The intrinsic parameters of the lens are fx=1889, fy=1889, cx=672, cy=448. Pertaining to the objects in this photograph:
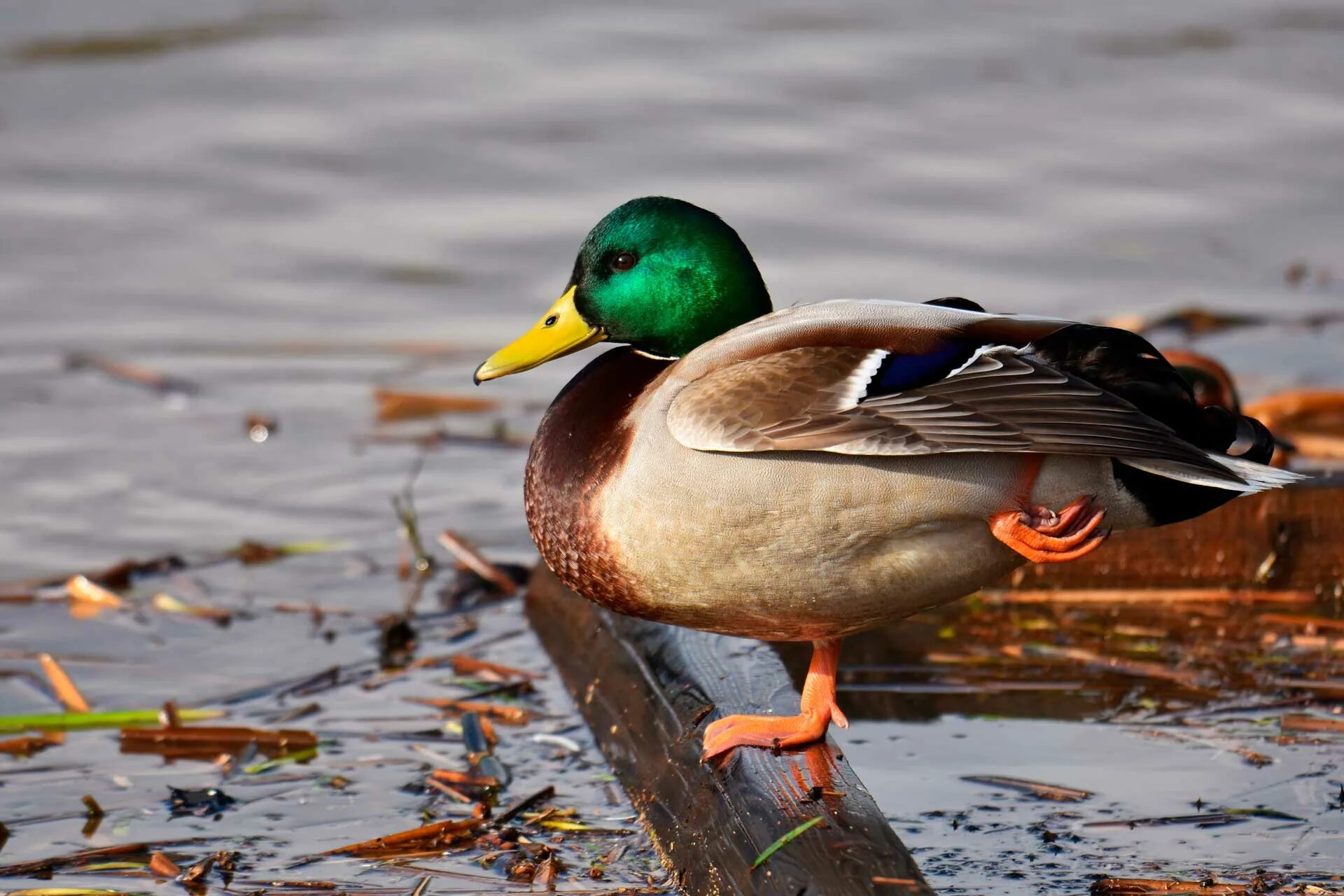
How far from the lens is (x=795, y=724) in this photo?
3348mm

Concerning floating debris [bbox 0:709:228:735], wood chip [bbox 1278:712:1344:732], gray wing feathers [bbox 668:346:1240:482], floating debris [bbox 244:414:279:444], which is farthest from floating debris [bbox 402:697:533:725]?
floating debris [bbox 244:414:279:444]

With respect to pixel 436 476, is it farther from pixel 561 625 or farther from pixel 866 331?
pixel 866 331

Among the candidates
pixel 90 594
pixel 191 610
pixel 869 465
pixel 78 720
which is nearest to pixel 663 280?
pixel 869 465

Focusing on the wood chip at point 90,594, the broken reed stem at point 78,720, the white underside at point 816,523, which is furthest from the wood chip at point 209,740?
the white underside at point 816,523

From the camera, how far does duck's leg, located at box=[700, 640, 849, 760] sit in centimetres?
331

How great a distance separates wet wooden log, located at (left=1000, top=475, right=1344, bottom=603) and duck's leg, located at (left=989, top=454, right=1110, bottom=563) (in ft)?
4.54

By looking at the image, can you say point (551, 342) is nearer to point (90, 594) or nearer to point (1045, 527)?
point (1045, 527)

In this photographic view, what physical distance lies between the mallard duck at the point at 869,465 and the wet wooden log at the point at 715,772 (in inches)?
10.8

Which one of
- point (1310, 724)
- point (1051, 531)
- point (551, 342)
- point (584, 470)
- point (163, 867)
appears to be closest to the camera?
point (1051, 531)

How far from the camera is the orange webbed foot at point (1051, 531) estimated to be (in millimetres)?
2994

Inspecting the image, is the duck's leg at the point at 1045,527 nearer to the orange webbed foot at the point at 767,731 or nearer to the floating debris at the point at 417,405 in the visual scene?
the orange webbed foot at the point at 767,731

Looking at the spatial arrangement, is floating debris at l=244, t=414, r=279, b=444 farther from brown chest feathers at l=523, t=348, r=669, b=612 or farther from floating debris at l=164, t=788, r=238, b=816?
brown chest feathers at l=523, t=348, r=669, b=612

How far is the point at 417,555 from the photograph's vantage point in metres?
5.39

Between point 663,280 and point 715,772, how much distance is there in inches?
34.1
